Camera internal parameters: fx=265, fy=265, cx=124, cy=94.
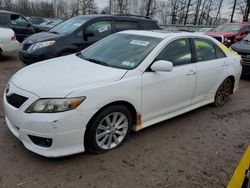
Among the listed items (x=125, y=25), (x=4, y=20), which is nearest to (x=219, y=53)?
(x=125, y=25)

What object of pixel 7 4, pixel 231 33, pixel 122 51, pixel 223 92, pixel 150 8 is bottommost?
pixel 7 4

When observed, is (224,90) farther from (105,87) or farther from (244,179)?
(244,179)

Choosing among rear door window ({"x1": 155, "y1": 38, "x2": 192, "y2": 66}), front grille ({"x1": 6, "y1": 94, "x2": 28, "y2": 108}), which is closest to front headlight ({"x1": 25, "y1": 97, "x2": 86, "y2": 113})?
front grille ({"x1": 6, "y1": 94, "x2": 28, "y2": 108})

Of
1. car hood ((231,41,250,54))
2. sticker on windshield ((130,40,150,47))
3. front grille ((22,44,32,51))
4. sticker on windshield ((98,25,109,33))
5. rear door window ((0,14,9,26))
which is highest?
sticker on windshield ((130,40,150,47))

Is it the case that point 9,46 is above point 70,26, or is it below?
below

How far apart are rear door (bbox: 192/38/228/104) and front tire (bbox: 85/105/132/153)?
1.64 m

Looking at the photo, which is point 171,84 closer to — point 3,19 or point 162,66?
point 162,66

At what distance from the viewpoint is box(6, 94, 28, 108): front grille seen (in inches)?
123

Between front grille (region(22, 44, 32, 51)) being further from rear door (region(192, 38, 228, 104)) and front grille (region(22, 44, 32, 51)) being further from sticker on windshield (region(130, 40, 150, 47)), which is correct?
rear door (region(192, 38, 228, 104))

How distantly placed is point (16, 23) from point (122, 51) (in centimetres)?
882

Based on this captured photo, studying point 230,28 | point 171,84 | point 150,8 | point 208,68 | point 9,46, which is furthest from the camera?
point 150,8

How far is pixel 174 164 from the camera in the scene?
11.1ft

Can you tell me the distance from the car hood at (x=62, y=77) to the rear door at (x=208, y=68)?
66.4 inches

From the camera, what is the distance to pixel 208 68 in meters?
4.75
